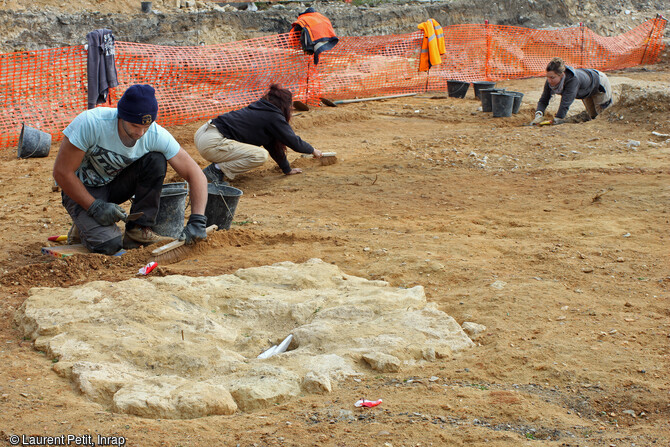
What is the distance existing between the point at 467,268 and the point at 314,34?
8433 millimetres

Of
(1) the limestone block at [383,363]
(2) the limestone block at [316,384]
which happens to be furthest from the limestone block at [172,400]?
(1) the limestone block at [383,363]

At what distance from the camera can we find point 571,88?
9.68m

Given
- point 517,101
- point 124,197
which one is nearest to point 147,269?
point 124,197

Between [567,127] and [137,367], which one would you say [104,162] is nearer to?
[137,367]

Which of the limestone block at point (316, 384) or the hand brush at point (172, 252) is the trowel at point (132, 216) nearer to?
the hand brush at point (172, 252)

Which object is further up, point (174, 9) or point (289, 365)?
point (174, 9)

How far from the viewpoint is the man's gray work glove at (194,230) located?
15.5 feet

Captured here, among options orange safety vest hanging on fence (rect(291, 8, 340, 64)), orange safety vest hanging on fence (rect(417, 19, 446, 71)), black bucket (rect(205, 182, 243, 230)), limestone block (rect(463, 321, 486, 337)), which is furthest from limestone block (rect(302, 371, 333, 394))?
orange safety vest hanging on fence (rect(417, 19, 446, 71))

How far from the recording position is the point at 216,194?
5250mm

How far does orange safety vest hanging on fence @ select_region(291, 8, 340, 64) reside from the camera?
1184 cm

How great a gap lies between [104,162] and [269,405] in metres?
2.64

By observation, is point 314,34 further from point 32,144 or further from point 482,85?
point 32,144

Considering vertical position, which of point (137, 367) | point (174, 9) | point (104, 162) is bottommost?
point (137, 367)

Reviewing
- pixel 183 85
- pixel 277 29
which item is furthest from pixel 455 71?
pixel 183 85
